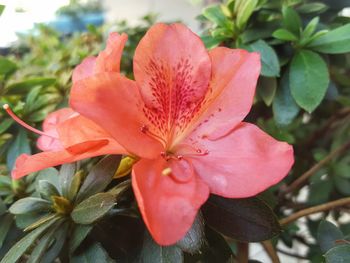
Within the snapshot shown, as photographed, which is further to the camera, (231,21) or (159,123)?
(231,21)

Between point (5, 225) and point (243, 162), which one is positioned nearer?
point (243, 162)

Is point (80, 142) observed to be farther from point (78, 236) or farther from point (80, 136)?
point (78, 236)

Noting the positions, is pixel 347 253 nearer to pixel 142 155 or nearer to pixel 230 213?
pixel 230 213

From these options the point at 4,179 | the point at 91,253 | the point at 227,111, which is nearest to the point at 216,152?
the point at 227,111

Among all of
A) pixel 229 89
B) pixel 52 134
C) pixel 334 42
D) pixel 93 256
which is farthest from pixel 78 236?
pixel 334 42

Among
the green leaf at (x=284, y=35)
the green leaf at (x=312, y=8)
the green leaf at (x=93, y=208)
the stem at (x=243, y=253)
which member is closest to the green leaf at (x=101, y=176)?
the green leaf at (x=93, y=208)

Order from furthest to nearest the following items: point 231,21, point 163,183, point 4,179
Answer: point 231,21, point 4,179, point 163,183
